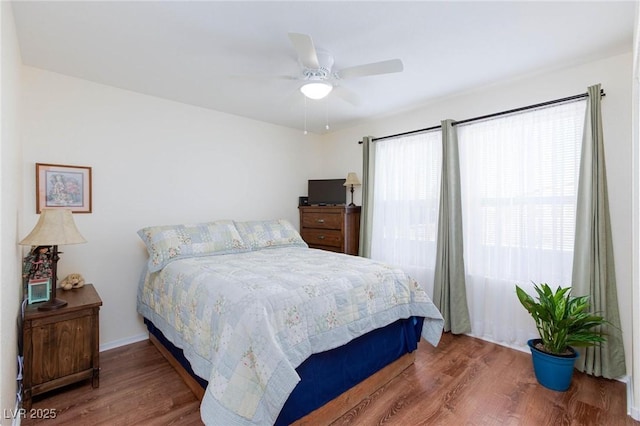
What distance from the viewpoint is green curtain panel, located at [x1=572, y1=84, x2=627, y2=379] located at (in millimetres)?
2197

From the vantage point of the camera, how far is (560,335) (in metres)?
2.12

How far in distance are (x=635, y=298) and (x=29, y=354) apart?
3824 millimetres

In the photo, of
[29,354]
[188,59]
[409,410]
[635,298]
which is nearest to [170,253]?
[29,354]

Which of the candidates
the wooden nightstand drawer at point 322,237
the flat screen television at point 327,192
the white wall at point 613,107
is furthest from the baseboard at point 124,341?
the white wall at point 613,107

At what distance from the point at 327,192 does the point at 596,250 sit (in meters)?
2.84

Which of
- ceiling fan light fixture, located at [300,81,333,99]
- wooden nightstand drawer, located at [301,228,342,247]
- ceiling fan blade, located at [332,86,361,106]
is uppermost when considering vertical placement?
ceiling fan blade, located at [332,86,361,106]

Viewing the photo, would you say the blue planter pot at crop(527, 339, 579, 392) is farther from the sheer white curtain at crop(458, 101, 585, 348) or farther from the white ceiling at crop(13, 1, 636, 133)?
the white ceiling at crop(13, 1, 636, 133)

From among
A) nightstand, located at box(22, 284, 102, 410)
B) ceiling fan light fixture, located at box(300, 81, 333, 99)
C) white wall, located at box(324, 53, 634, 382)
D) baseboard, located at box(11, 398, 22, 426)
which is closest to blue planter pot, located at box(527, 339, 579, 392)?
white wall, located at box(324, 53, 634, 382)

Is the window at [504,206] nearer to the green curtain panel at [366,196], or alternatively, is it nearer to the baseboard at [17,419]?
the green curtain panel at [366,196]

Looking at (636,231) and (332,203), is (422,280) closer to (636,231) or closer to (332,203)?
(332,203)

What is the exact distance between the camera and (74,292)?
2.42 metres

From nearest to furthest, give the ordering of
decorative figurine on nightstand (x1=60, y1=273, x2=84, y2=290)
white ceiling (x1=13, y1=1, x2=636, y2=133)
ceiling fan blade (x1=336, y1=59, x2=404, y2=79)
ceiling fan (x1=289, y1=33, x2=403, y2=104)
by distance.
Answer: white ceiling (x1=13, y1=1, x2=636, y2=133)
ceiling fan (x1=289, y1=33, x2=403, y2=104)
ceiling fan blade (x1=336, y1=59, x2=404, y2=79)
decorative figurine on nightstand (x1=60, y1=273, x2=84, y2=290)

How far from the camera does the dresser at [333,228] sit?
12.6 feet

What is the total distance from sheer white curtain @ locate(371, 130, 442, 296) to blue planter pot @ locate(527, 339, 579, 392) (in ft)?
4.05
